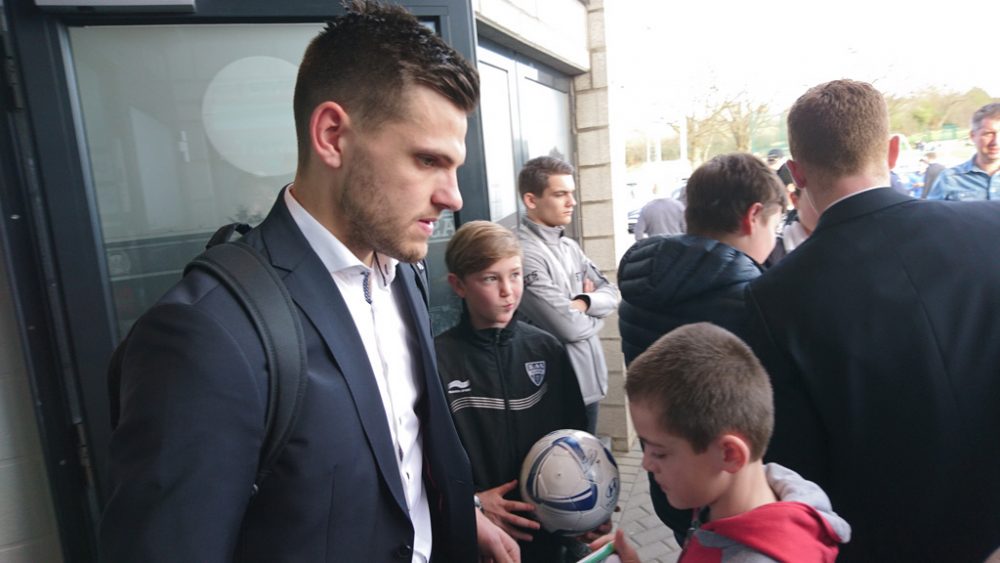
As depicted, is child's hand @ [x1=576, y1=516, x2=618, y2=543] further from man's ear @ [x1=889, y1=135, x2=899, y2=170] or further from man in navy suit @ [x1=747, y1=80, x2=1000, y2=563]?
man's ear @ [x1=889, y1=135, x2=899, y2=170]

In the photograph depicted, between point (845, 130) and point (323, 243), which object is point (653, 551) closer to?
point (845, 130)

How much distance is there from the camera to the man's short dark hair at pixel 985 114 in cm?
431

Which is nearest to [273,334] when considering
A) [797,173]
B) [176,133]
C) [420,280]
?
[420,280]

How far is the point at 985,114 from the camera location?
4363 mm

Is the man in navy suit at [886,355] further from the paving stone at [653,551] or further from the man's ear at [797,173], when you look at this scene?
the paving stone at [653,551]

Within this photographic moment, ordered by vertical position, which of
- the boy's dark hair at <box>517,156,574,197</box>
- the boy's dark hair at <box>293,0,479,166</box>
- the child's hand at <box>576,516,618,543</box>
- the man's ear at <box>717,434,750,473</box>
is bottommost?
the child's hand at <box>576,516,618,543</box>

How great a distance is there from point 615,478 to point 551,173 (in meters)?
2.00

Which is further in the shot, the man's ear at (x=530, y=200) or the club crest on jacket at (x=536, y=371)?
the man's ear at (x=530, y=200)

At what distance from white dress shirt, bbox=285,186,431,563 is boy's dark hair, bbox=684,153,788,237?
1.06 metres

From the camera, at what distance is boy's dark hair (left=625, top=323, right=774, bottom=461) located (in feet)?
4.20

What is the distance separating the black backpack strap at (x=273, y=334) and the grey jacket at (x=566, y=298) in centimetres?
211

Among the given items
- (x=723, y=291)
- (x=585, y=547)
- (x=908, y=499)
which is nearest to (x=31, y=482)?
(x=585, y=547)

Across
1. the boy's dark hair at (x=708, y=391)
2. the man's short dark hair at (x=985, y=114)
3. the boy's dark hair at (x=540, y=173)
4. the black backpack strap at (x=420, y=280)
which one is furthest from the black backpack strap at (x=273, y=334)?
the man's short dark hair at (x=985, y=114)

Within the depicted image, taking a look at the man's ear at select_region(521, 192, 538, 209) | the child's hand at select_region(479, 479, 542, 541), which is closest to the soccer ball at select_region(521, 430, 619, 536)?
the child's hand at select_region(479, 479, 542, 541)
